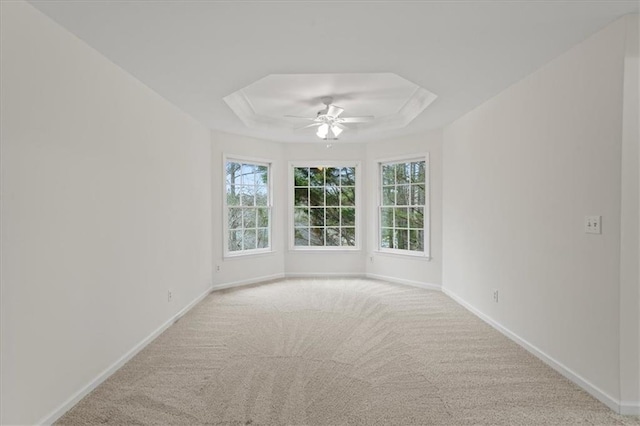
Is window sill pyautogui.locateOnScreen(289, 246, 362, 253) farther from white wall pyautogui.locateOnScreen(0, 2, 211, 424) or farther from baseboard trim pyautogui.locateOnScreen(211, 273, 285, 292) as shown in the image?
white wall pyautogui.locateOnScreen(0, 2, 211, 424)

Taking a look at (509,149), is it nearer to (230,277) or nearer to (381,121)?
(381,121)

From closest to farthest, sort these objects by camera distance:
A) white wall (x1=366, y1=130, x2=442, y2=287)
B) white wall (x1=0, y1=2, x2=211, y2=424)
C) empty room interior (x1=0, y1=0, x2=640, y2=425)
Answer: white wall (x1=0, y1=2, x2=211, y2=424) → empty room interior (x1=0, y1=0, x2=640, y2=425) → white wall (x1=366, y1=130, x2=442, y2=287)

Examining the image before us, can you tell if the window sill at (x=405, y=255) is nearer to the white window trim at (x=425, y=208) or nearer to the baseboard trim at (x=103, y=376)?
the white window trim at (x=425, y=208)

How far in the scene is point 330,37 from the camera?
8.23 feet

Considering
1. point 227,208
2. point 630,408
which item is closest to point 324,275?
point 227,208

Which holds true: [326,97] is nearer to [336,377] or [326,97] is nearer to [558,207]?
[558,207]

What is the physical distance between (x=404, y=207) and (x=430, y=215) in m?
0.52

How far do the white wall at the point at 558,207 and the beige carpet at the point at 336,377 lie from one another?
310 mm

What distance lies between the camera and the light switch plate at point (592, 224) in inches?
94.7

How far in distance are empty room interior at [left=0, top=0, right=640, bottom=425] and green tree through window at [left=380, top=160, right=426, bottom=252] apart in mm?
1139

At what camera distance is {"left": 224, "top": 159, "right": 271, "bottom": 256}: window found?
574 cm

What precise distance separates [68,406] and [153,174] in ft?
6.57

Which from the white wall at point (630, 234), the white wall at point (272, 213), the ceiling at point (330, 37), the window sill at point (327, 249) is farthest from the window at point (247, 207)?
the white wall at point (630, 234)

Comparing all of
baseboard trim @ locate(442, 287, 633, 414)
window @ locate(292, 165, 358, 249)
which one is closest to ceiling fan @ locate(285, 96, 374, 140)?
window @ locate(292, 165, 358, 249)
